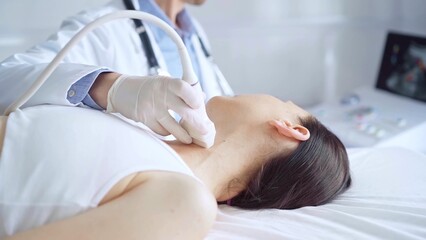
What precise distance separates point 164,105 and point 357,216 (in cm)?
49

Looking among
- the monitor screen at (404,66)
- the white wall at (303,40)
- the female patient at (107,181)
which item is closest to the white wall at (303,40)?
the white wall at (303,40)

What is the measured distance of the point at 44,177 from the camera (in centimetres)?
70

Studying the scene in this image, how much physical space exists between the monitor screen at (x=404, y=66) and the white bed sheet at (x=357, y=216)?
955 millimetres

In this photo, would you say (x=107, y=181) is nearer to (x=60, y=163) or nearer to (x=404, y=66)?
(x=60, y=163)

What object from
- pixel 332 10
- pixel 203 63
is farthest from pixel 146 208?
pixel 332 10

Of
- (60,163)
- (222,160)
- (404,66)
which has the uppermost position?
(60,163)

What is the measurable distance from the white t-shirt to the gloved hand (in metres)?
0.07

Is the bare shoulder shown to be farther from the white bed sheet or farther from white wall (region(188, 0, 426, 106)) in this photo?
white wall (region(188, 0, 426, 106))

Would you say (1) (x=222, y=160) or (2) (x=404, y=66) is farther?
(2) (x=404, y=66)

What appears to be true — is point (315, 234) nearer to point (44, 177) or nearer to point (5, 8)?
point (44, 177)

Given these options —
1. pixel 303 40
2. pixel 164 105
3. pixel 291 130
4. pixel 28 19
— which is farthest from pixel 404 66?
pixel 28 19

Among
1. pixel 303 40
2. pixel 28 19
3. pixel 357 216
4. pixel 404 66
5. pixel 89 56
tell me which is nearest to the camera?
pixel 357 216

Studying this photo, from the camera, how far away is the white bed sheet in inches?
34.3

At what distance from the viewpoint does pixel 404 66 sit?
2.03 meters
